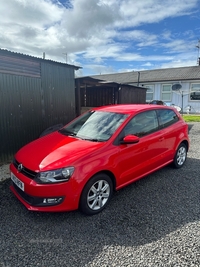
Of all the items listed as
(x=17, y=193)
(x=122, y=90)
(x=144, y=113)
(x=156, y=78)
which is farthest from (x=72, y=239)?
(x=156, y=78)

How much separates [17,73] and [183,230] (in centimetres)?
512

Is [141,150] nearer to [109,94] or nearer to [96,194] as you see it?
[96,194]

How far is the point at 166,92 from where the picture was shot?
62.8 feet

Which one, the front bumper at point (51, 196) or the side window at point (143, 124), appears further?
the side window at point (143, 124)

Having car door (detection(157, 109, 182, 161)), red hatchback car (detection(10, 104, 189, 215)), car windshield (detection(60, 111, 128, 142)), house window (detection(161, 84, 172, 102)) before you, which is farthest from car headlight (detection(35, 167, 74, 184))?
house window (detection(161, 84, 172, 102))

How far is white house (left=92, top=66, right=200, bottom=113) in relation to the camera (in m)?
17.7

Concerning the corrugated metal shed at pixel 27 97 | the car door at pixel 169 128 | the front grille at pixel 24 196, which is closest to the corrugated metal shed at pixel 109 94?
the corrugated metal shed at pixel 27 97

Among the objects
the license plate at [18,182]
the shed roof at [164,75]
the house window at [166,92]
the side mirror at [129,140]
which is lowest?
the license plate at [18,182]

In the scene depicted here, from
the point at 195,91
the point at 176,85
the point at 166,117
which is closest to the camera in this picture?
the point at 166,117

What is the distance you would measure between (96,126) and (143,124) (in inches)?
36.0

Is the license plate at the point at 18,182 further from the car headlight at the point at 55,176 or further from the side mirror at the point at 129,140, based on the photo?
the side mirror at the point at 129,140

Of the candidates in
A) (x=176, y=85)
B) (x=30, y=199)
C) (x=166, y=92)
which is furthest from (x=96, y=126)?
(x=166, y=92)

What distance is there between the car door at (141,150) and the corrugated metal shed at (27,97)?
3.37 m

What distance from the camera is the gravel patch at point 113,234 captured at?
2.02 m
